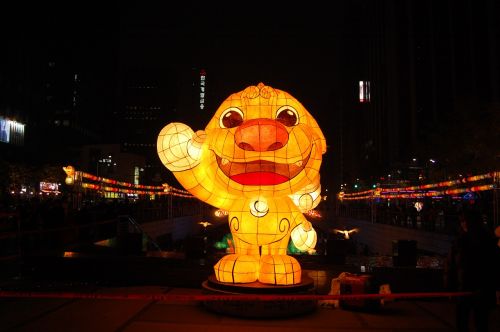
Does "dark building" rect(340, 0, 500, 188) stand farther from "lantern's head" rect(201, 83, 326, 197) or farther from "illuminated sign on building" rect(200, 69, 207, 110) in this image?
"illuminated sign on building" rect(200, 69, 207, 110)

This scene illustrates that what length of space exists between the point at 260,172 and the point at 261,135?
636mm

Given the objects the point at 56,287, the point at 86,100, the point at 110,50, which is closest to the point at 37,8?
the point at 86,100

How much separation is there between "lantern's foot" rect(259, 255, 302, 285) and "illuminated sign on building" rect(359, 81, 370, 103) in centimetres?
8553

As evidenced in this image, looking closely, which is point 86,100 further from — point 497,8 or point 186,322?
point 186,322

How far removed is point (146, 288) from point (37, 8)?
81501mm

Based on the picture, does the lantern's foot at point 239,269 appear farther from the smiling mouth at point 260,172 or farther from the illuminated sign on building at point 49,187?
the illuminated sign on building at point 49,187

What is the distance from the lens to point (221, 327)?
24.0 ft

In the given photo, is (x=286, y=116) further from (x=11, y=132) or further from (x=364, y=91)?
(x=364, y=91)

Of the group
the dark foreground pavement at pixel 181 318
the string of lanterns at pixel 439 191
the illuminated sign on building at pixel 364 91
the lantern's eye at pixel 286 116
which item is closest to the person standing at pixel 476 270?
the dark foreground pavement at pixel 181 318

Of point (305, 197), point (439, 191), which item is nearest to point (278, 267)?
point (305, 197)

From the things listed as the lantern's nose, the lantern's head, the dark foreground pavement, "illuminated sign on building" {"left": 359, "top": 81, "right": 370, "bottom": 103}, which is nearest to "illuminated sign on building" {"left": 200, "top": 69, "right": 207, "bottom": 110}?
"illuminated sign on building" {"left": 359, "top": 81, "right": 370, "bottom": 103}

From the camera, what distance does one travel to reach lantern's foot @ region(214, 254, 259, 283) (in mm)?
7688

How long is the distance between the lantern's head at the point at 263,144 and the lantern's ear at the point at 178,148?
26 centimetres

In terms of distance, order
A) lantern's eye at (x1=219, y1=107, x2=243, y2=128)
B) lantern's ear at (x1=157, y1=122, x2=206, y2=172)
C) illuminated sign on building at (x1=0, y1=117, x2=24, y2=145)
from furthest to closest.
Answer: illuminated sign on building at (x1=0, y1=117, x2=24, y2=145)
lantern's eye at (x1=219, y1=107, x2=243, y2=128)
lantern's ear at (x1=157, y1=122, x2=206, y2=172)
